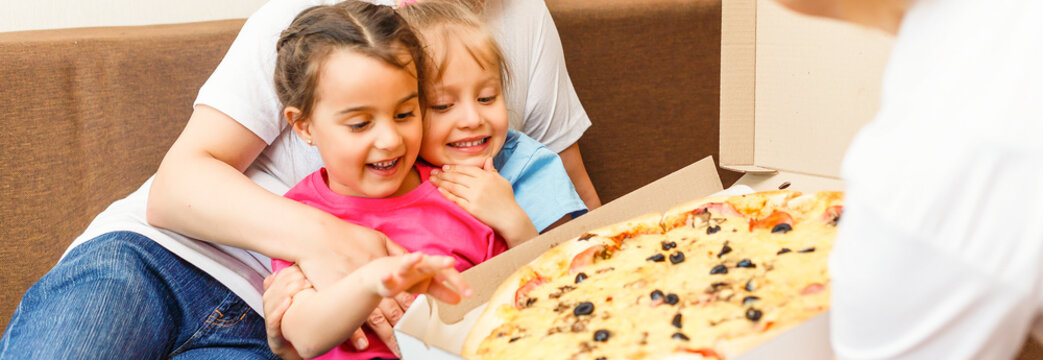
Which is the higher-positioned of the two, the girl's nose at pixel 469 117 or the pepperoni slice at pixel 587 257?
the girl's nose at pixel 469 117

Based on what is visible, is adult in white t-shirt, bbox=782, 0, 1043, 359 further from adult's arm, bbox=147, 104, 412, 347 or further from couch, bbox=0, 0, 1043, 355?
couch, bbox=0, 0, 1043, 355

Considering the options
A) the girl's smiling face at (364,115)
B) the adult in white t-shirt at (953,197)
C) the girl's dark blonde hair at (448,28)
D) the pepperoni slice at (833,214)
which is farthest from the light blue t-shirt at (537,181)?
the adult in white t-shirt at (953,197)

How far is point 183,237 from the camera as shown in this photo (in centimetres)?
117

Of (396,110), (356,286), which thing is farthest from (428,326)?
(396,110)

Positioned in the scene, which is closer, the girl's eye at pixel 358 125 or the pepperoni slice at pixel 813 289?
the pepperoni slice at pixel 813 289

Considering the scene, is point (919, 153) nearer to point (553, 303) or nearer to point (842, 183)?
point (553, 303)

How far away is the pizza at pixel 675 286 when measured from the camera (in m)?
0.68

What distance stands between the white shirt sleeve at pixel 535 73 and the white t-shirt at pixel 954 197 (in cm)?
90

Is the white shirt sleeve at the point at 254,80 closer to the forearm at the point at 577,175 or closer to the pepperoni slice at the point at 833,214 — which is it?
the forearm at the point at 577,175

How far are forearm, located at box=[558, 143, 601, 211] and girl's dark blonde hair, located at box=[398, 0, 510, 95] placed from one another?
299 millimetres

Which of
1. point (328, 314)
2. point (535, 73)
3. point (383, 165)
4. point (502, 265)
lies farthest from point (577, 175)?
point (328, 314)

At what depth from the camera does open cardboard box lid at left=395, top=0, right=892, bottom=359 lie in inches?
42.8

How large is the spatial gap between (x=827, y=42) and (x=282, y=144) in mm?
779

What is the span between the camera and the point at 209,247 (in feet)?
3.93
